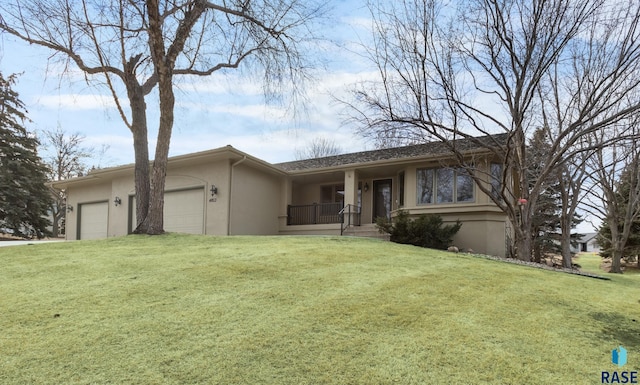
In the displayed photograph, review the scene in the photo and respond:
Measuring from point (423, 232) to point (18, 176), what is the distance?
2341 centimetres

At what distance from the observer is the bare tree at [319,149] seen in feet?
113

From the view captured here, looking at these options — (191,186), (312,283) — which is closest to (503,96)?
(312,283)

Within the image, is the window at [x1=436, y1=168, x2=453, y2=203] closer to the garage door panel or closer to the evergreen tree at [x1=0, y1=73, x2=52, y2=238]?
the garage door panel

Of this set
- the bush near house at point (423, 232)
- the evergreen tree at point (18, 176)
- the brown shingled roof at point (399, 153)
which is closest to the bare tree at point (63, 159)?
the evergreen tree at point (18, 176)

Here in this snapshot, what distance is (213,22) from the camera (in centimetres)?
1142

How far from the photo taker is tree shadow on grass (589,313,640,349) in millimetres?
3835

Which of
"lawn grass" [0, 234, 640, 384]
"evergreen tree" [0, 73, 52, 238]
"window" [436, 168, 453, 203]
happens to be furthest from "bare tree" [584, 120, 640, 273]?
"evergreen tree" [0, 73, 52, 238]

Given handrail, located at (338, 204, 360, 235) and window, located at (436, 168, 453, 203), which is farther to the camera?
handrail, located at (338, 204, 360, 235)

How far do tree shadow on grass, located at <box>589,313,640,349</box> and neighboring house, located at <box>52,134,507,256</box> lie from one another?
761cm

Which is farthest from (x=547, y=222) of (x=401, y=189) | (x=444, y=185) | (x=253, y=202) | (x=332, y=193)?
(x=253, y=202)

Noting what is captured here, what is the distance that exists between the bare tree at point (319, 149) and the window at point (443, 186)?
20627 millimetres

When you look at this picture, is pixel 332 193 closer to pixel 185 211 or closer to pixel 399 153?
pixel 399 153

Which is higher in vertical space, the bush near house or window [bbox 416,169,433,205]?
window [bbox 416,169,433,205]

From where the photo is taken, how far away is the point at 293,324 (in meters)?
3.58
